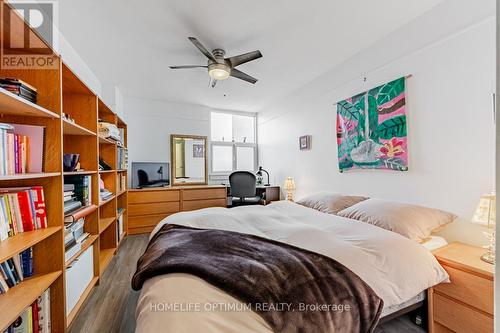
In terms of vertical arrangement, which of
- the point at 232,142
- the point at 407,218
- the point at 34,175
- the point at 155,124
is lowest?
the point at 407,218

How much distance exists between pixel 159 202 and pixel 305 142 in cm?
270

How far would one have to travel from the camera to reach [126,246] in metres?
2.99

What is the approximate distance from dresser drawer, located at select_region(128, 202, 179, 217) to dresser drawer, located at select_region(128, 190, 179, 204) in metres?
0.07

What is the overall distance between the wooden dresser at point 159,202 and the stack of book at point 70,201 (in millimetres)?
1786

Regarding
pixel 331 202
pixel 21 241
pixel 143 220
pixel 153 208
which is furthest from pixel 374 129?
pixel 143 220

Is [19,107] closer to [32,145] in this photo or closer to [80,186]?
[32,145]

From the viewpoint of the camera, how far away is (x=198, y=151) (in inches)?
179

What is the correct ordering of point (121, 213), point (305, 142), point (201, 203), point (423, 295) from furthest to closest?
point (201, 203) → point (305, 142) → point (121, 213) → point (423, 295)

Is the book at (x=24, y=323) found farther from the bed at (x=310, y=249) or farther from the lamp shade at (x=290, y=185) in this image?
the lamp shade at (x=290, y=185)

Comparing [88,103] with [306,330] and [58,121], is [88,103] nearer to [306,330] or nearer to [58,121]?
[58,121]

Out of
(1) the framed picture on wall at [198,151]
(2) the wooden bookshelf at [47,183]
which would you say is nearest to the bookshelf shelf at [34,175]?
(2) the wooden bookshelf at [47,183]

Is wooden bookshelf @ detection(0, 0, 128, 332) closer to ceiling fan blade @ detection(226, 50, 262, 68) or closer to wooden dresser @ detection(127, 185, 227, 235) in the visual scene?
ceiling fan blade @ detection(226, 50, 262, 68)

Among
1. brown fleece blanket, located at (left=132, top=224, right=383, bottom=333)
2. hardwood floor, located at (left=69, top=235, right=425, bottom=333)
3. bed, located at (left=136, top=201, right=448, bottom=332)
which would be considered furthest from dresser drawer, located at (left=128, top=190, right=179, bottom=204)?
brown fleece blanket, located at (left=132, top=224, right=383, bottom=333)

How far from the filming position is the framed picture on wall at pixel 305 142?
11.1 feet
